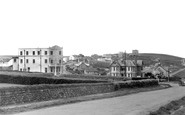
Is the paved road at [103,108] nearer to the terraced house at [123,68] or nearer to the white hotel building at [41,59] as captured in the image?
the white hotel building at [41,59]

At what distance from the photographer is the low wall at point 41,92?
2615cm

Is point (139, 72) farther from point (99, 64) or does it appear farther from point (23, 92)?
point (23, 92)

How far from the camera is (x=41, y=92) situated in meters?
29.8

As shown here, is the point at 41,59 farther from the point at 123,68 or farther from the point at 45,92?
the point at 45,92

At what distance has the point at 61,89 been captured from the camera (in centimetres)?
3291

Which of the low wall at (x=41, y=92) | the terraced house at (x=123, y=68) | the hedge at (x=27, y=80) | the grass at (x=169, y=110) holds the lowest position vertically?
the grass at (x=169, y=110)

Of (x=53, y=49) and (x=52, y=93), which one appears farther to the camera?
(x=53, y=49)

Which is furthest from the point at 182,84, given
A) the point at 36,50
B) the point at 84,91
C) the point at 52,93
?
the point at 36,50

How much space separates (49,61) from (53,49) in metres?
4.25

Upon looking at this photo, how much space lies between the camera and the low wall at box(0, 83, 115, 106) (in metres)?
26.2

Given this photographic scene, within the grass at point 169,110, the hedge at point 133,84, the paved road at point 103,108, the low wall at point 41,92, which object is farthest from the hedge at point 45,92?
the grass at point 169,110

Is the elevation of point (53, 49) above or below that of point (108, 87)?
above

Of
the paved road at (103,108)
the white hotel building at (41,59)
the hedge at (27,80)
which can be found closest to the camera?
the paved road at (103,108)

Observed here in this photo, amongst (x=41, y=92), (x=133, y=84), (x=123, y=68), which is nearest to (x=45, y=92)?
(x=41, y=92)
